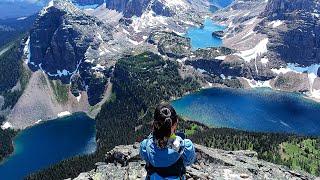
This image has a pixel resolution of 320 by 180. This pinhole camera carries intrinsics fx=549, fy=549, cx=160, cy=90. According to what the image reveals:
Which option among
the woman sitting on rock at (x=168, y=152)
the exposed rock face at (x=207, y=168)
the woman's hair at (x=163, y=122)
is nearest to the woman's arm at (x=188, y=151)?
the woman sitting on rock at (x=168, y=152)

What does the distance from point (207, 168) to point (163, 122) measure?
109 feet

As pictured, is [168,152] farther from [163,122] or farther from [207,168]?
[207,168]

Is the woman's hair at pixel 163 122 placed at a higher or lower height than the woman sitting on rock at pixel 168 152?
higher

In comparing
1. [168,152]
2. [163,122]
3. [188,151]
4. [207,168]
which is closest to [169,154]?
[168,152]

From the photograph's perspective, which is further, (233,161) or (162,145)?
(233,161)

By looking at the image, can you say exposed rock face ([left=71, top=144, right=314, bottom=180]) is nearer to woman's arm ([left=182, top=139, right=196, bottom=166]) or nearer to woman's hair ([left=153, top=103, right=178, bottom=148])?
woman's arm ([left=182, top=139, right=196, bottom=166])

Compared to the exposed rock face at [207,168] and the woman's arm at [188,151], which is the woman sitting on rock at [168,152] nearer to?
the woman's arm at [188,151]

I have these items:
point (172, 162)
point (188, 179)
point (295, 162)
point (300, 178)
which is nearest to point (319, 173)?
point (295, 162)

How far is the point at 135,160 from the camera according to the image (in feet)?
200

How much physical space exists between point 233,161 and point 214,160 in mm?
2769

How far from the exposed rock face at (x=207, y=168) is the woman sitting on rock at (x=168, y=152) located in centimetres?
2528

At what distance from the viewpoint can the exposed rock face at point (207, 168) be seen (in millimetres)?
52531

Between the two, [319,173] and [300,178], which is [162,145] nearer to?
[300,178]

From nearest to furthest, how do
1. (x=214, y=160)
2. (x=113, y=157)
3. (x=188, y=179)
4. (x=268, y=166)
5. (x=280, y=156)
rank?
1. (x=188, y=179)
2. (x=214, y=160)
3. (x=268, y=166)
4. (x=113, y=157)
5. (x=280, y=156)
